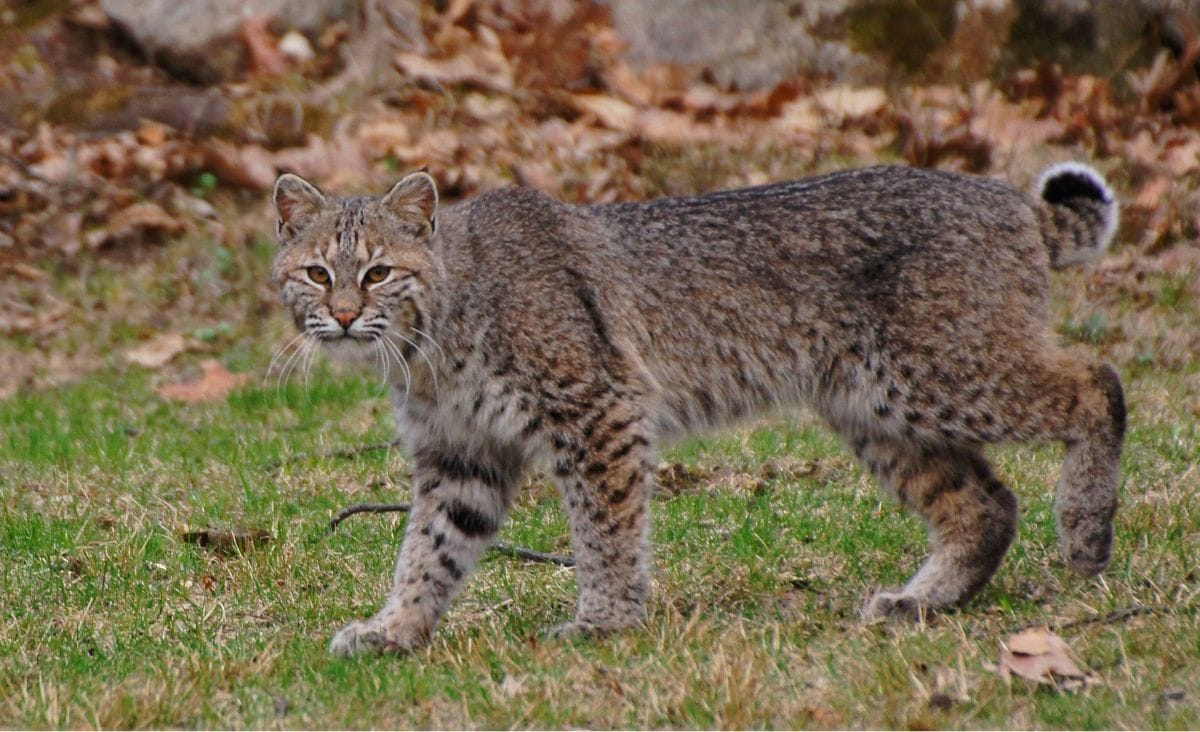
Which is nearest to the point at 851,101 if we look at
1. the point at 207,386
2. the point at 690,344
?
the point at 207,386

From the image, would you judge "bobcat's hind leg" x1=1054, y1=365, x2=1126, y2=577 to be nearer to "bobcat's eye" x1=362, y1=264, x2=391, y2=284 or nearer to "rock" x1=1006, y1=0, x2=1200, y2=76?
"bobcat's eye" x1=362, y1=264, x2=391, y2=284

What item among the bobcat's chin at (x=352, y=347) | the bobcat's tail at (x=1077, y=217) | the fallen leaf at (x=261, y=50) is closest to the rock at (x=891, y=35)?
the fallen leaf at (x=261, y=50)

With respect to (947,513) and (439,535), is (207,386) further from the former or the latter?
(947,513)

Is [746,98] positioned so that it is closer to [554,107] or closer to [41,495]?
[554,107]

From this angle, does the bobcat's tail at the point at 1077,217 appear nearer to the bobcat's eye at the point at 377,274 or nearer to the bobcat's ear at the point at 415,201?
the bobcat's ear at the point at 415,201

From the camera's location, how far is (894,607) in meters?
5.12

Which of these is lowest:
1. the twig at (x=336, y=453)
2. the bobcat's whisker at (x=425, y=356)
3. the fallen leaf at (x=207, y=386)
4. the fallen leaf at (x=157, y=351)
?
the fallen leaf at (x=157, y=351)

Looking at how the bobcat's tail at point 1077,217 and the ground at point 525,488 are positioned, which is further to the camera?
the bobcat's tail at point 1077,217

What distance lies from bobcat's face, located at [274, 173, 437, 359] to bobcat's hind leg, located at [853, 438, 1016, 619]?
1.67 meters

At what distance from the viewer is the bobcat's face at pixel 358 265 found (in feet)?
16.8

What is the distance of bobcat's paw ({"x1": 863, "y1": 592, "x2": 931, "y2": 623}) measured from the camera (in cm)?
507

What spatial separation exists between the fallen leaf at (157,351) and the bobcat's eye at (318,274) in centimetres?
459

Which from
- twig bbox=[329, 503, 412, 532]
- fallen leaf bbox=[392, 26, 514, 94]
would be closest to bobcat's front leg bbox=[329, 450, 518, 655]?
twig bbox=[329, 503, 412, 532]

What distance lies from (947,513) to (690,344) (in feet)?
3.38
